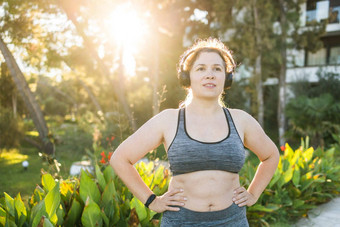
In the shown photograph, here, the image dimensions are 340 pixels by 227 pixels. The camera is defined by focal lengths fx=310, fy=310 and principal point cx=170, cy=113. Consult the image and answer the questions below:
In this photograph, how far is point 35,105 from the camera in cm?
948

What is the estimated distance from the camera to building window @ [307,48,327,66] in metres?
23.3

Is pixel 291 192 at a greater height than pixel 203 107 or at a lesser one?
lesser

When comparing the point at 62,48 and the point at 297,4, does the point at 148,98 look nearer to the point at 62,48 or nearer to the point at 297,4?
the point at 62,48

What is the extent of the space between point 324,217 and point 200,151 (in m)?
4.01

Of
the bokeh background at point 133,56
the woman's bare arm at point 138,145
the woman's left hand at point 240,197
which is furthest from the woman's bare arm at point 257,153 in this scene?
the bokeh background at point 133,56

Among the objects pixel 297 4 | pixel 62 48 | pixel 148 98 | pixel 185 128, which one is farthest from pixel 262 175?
pixel 148 98

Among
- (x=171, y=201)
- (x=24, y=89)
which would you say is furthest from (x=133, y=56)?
(x=171, y=201)

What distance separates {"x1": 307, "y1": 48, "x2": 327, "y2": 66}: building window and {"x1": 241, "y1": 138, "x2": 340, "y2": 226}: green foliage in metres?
20.0

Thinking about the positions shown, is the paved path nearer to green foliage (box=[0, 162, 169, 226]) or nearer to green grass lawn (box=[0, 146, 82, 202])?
green foliage (box=[0, 162, 169, 226])

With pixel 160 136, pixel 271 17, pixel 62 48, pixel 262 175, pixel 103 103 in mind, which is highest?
pixel 271 17

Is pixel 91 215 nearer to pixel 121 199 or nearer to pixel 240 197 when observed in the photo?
pixel 121 199

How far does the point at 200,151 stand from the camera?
181cm

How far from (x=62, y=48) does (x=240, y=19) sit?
8564 millimetres

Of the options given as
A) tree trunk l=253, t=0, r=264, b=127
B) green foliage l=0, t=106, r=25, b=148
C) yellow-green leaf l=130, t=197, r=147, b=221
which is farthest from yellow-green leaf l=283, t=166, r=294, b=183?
green foliage l=0, t=106, r=25, b=148
